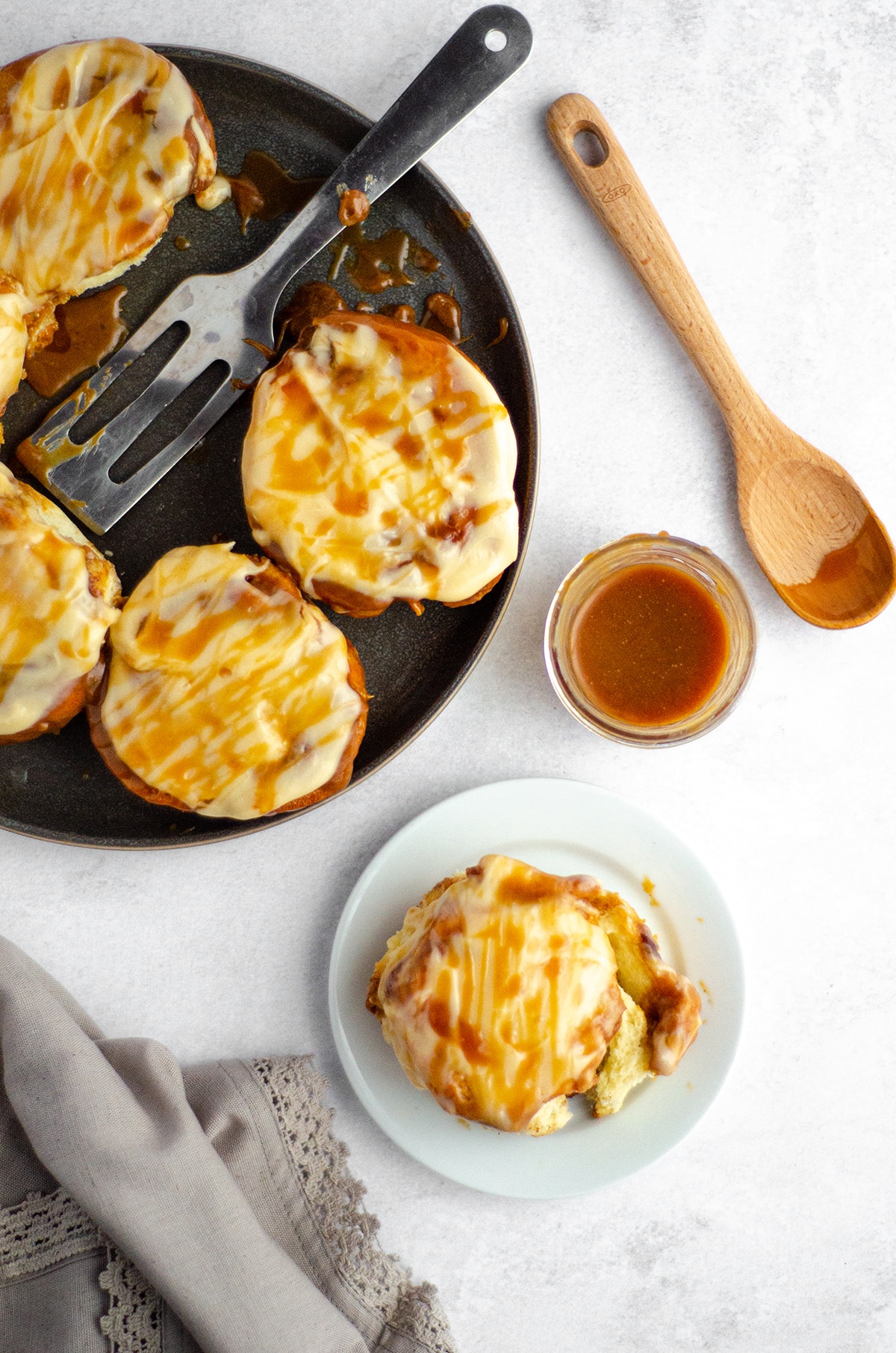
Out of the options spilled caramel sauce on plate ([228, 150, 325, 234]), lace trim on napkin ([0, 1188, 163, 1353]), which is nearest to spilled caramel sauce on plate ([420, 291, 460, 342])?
spilled caramel sauce on plate ([228, 150, 325, 234])

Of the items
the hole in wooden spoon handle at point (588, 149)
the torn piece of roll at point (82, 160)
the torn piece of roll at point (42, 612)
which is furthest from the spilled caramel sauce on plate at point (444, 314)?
the torn piece of roll at point (42, 612)

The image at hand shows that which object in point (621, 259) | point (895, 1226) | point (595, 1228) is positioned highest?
point (621, 259)

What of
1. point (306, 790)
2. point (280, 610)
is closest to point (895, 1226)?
point (306, 790)

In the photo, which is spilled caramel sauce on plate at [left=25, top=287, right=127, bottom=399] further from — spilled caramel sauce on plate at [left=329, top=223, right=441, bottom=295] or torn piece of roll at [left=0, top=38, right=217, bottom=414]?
spilled caramel sauce on plate at [left=329, top=223, right=441, bottom=295]

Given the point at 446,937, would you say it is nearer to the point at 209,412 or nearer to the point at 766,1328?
the point at 209,412

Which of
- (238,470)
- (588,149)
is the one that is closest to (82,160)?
(238,470)

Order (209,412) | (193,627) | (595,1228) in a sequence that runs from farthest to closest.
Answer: (595,1228)
(209,412)
(193,627)
